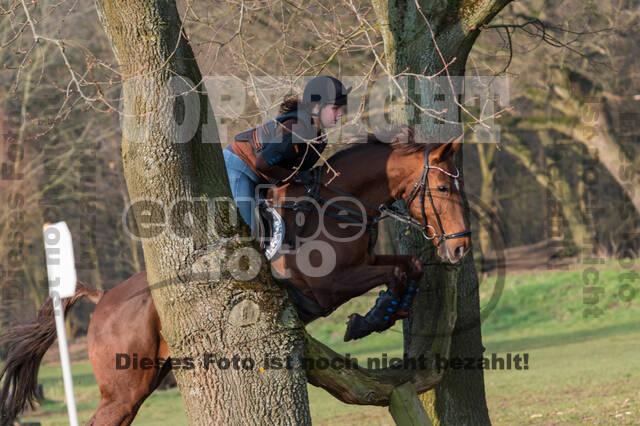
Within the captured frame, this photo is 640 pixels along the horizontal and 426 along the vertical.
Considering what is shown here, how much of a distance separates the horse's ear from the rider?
71 cm

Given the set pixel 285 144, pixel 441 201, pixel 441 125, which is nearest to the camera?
pixel 285 144

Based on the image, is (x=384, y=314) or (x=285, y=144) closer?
(x=285, y=144)

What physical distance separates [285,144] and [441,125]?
52.2 inches

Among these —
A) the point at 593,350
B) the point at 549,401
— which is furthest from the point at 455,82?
the point at 593,350

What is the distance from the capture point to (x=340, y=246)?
5117 mm

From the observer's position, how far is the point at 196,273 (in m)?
4.16

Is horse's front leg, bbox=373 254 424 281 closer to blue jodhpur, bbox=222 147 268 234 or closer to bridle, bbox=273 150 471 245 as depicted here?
bridle, bbox=273 150 471 245

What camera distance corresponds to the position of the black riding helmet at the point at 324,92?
16.1ft

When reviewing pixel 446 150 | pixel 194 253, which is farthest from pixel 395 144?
pixel 194 253

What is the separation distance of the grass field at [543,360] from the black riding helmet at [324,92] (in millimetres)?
2959

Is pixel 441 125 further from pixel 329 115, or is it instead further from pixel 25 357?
pixel 25 357

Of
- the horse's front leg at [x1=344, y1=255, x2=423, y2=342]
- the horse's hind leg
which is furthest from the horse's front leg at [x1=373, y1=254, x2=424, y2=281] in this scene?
the horse's hind leg

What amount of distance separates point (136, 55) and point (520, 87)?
15.7 metres

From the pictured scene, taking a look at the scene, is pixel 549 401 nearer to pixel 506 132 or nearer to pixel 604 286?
pixel 604 286
